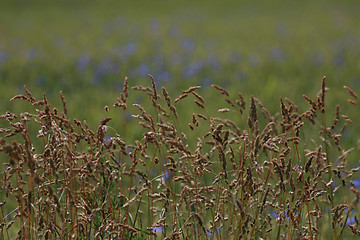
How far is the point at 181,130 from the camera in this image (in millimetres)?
4473

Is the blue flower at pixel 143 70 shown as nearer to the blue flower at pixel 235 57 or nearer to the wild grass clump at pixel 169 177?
the blue flower at pixel 235 57

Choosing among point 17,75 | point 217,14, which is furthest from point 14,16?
point 17,75

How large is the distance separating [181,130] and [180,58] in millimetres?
3203

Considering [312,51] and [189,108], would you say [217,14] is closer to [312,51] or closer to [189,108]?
[312,51]

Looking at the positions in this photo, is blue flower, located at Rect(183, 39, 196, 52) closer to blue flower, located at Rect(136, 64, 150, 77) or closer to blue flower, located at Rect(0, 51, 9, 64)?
blue flower, located at Rect(136, 64, 150, 77)

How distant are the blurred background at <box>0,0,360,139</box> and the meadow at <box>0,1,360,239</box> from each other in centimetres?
3

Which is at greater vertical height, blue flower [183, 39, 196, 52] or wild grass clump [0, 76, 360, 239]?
blue flower [183, 39, 196, 52]

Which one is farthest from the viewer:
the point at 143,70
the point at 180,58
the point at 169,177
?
the point at 180,58

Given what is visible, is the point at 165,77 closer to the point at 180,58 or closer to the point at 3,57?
the point at 180,58

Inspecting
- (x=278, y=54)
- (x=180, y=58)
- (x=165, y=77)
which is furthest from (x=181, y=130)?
(x=278, y=54)

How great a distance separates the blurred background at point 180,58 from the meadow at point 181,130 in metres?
0.03

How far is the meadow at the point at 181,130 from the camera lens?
1878 millimetres

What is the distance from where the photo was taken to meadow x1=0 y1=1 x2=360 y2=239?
6.16 ft

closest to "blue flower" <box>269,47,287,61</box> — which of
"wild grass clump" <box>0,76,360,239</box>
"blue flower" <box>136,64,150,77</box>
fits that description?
"blue flower" <box>136,64,150,77</box>
